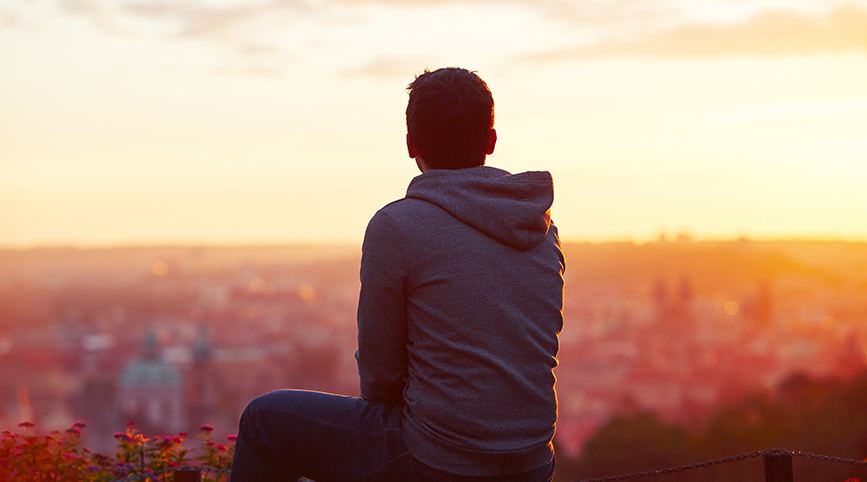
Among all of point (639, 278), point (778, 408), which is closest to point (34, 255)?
point (639, 278)

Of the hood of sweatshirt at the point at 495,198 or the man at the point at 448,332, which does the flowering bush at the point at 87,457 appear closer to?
the man at the point at 448,332

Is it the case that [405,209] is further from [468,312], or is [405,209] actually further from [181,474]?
[181,474]

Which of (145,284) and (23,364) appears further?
(145,284)

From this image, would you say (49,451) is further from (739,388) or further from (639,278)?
(639,278)

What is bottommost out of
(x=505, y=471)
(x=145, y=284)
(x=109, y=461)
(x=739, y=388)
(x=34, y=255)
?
(x=739, y=388)

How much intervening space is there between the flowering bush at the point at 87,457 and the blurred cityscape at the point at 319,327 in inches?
1231

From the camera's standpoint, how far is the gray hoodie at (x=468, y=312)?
141cm

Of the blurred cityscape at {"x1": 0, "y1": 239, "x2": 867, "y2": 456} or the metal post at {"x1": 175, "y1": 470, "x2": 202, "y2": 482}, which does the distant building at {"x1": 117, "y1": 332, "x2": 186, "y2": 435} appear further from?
the metal post at {"x1": 175, "y1": 470, "x2": 202, "y2": 482}

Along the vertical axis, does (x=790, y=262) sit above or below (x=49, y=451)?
below

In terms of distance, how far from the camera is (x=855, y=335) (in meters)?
42.4

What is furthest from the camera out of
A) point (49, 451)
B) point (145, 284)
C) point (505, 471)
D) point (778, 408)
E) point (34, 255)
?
point (145, 284)

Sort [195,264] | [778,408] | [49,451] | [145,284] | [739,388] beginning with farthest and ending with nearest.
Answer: [195,264]
[145,284]
[739,388]
[778,408]
[49,451]

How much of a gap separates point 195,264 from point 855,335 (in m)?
46.0

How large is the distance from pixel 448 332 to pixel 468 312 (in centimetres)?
5
